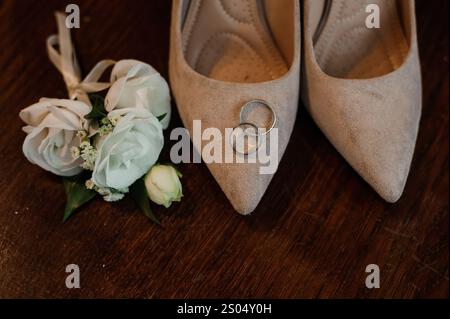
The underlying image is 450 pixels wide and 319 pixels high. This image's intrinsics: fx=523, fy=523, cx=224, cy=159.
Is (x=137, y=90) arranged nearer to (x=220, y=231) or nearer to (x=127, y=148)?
(x=127, y=148)

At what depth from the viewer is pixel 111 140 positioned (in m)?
0.59

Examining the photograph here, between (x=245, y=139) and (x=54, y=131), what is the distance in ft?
0.74

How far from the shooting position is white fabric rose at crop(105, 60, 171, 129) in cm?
63

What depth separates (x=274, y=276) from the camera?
0.68 metres

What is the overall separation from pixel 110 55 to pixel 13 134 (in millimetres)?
173

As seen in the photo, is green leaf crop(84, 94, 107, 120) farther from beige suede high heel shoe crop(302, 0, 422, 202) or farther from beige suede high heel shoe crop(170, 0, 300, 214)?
beige suede high heel shoe crop(302, 0, 422, 202)

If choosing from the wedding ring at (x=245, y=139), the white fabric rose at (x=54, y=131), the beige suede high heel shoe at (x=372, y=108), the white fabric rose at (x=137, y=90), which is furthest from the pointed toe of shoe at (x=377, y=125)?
the white fabric rose at (x=54, y=131)

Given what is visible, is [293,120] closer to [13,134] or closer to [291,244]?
[291,244]

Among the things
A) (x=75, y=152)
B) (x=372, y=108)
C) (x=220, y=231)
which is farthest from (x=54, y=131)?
(x=372, y=108)

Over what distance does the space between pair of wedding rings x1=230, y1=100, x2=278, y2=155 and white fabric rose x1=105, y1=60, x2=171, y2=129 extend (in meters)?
0.10

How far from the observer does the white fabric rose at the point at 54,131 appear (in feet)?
1.98

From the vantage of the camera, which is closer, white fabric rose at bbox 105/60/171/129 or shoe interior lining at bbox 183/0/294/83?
white fabric rose at bbox 105/60/171/129

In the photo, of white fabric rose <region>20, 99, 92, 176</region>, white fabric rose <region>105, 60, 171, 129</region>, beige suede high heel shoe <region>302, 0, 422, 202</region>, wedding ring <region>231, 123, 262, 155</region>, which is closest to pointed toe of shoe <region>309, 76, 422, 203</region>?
beige suede high heel shoe <region>302, 0, 422, 202</region>
